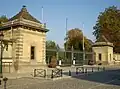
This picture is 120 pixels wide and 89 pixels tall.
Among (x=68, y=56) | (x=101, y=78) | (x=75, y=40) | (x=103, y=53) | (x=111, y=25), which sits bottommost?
(x=101, y=78)

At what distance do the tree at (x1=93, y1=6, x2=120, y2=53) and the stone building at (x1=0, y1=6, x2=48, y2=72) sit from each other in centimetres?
3485

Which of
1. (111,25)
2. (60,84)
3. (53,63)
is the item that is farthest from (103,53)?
(60,84)

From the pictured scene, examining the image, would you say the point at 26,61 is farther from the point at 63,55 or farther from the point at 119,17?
the point at 119,17

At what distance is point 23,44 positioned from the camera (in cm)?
2602

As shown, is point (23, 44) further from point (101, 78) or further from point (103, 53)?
point (103, 53)

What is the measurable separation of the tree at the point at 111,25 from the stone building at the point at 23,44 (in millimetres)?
34850

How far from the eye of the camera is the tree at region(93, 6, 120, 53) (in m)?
59.7

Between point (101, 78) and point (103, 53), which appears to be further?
point (103, 53)

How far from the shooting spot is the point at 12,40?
26062mm

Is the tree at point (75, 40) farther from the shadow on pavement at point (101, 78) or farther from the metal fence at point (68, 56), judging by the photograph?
the shadow on pavement at point (101, 78)

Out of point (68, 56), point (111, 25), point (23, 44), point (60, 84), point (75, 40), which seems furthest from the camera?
point (75, 40)

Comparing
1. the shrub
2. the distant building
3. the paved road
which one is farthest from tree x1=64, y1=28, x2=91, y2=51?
the paved road

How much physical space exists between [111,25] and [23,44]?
39425 millimetres

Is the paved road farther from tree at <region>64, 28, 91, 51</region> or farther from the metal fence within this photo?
tree at <region>64, 28, 91, 51</region>
